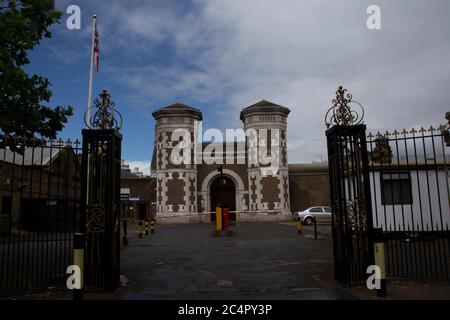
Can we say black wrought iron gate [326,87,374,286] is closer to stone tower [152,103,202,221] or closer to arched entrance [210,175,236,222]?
stone tower [152,103,202,221]

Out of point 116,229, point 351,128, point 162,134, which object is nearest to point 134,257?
point 116,229

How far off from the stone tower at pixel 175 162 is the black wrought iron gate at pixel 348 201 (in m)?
25.8

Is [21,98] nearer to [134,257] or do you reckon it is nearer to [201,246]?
[134,257]

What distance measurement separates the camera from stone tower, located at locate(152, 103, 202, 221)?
32094 mm

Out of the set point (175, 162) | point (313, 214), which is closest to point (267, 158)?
point (313, 214)

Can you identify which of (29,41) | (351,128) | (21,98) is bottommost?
(351,128)

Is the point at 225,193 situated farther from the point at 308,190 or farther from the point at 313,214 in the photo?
the point at 313,214

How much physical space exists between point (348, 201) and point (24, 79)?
768 centimetres

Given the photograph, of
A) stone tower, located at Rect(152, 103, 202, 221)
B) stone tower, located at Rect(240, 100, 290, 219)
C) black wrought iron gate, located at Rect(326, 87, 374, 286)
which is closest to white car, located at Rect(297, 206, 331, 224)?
stone tower, located at Rect(240, 100, 290, 219)

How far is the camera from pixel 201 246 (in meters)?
13.7

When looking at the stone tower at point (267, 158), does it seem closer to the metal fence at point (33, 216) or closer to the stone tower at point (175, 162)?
the stone tower at point (175, 162)

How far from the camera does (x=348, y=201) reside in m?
7.19

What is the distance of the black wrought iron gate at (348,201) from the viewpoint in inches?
263
